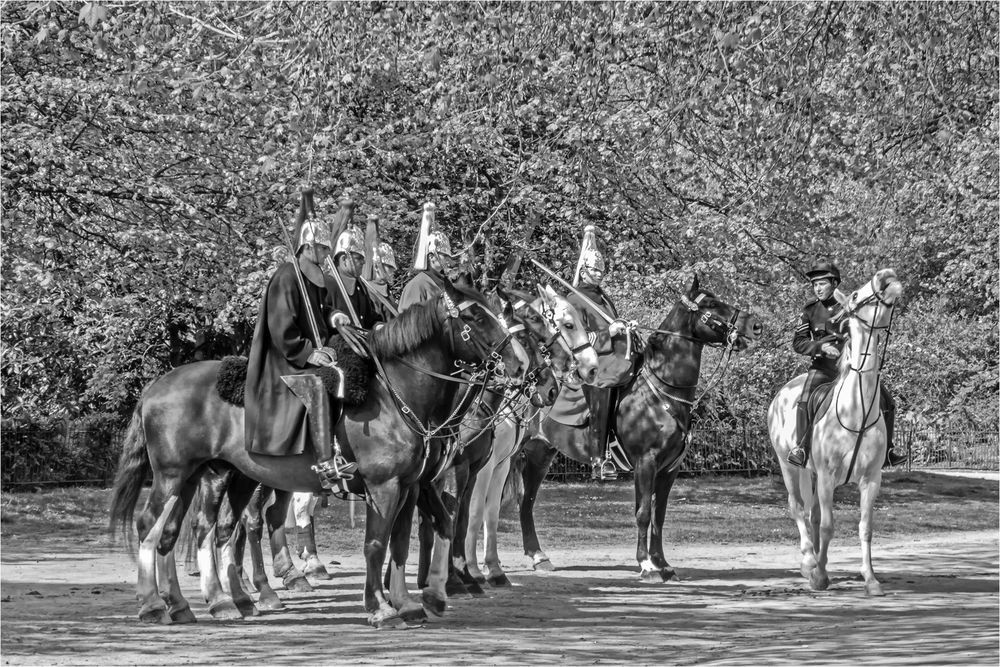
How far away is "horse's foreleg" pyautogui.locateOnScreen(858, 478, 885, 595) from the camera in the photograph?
49.7 ft

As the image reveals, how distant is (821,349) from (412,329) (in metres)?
5.84

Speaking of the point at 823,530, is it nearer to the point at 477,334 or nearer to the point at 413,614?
the point at 413,614

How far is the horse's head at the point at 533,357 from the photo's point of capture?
12.5 metres

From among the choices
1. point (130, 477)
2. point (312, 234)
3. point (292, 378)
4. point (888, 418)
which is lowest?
point (130, 477)

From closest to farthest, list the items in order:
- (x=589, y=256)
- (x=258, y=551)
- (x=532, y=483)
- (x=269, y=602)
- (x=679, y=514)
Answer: (x=269, y=602)
(x=258, y=551)
(x=589, y=256)
(x=532, y=483)
(x=679, y=514)

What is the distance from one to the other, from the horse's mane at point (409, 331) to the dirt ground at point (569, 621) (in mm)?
2234

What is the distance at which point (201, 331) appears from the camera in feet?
100

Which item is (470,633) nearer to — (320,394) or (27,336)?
(320,394)

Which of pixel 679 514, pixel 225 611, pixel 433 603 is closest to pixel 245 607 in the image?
pixel 225 611

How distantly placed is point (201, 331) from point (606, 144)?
31.9ft

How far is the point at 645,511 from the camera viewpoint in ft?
54.5

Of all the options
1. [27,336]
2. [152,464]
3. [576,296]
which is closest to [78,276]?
[27,336]

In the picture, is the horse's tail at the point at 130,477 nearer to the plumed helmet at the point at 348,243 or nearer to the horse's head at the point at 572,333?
the plumed helmet at the point at 348,243

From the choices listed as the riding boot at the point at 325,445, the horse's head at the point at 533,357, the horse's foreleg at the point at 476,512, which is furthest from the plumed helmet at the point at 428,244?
the horse's foreleg at the point at 476,512
